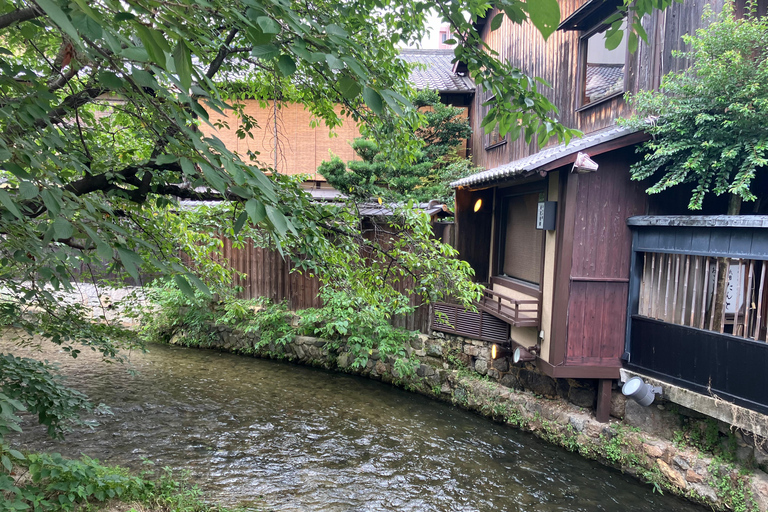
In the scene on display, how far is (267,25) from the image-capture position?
4.10 ft

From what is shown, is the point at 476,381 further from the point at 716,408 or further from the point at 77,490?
the point at 77,490

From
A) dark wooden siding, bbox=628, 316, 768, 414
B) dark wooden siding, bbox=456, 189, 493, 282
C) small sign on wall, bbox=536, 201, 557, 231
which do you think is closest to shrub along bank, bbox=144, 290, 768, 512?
dark wooden siding, bbox=628, 316, 768, 414

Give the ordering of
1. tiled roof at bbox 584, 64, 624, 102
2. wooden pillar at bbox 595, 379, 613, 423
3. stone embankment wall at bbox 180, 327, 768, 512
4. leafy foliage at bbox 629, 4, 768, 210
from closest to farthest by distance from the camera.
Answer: leafy foliage at bbox 629, 4, 768, 210 < stone embankment wall at bbox 180, 327, 768, 512 < wooden pillar at bbox 595, 379, 613, 423 < tiled roof at bbox 584, 64, 624, 102

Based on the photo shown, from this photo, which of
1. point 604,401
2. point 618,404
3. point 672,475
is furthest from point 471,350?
point 672,475

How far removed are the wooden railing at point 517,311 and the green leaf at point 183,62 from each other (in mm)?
5822

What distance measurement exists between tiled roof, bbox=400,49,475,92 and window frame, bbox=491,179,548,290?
335cm

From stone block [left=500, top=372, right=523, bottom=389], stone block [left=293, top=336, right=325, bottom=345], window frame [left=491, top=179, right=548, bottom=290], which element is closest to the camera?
window frame [left=491, top=179, right=548, bottom=290]

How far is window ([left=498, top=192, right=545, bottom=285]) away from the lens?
7641mm

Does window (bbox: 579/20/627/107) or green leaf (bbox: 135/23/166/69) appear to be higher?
window (bbox: 579/20/627/107)

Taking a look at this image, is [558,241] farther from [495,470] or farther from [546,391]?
[495,470]

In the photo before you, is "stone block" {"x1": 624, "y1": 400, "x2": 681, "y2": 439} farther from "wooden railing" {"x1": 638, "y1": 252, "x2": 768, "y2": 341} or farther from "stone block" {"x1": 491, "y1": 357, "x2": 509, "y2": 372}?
"stone block" {"x1": 491, "y1": 357, "x2": 509, "y2": 372}

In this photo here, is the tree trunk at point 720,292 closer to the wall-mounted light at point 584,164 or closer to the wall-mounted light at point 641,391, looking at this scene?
the wall-mounted light at point 641,391

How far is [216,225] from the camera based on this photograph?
4.27m

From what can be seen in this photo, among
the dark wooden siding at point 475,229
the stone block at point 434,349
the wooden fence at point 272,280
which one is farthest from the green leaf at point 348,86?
the wooden fence at point 272,280
